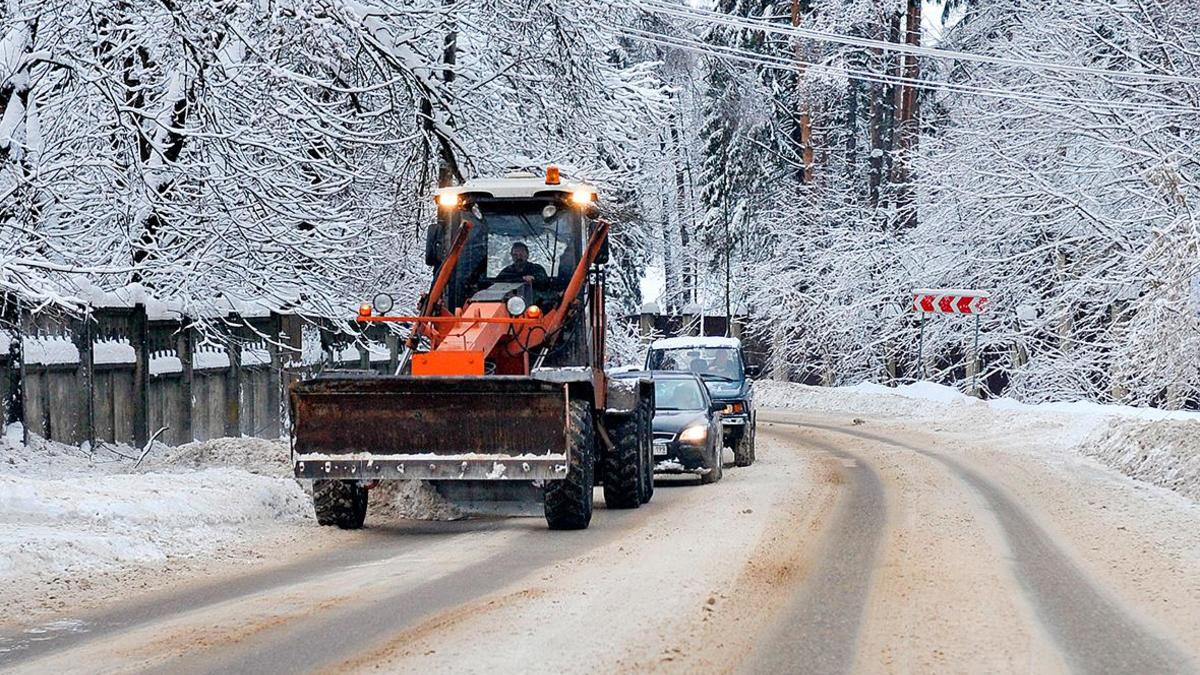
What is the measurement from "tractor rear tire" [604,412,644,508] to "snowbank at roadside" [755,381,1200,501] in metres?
Result: 6.01

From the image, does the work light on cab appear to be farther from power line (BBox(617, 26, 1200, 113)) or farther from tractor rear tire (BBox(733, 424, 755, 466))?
power line (BBox(617, 26, 1200, 113))

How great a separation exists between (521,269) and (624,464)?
209 centimetres

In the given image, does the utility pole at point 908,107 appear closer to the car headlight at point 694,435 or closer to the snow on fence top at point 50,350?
the car headlight at point 694,435

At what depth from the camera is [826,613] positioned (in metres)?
8.76

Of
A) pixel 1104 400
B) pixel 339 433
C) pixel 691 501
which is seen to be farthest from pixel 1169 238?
pixel 339 433

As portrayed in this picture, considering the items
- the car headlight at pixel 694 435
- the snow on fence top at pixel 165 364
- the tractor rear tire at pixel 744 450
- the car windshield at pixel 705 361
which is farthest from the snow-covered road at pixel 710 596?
the car windshield at pixel 705 361

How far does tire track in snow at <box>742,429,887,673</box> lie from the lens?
7.41 meters

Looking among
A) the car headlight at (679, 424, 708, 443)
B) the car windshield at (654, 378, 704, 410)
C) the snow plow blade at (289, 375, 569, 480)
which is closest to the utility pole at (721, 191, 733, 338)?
the car windshield at (654, 378, 704, 410)

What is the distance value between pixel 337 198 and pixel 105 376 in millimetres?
4285

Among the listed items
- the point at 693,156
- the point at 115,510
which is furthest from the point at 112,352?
the point at 693,156

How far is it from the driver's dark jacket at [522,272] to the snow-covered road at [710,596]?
2.32 m

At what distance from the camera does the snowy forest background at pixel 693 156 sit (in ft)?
50.1

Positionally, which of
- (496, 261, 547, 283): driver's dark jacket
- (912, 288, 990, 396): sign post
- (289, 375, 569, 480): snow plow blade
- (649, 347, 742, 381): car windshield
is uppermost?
(912, 288, 990, 396): sign post

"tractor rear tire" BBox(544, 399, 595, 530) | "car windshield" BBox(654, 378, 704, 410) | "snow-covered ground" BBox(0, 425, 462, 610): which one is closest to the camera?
"snow-covered ground" BBox(0, 425, 462, 610)
